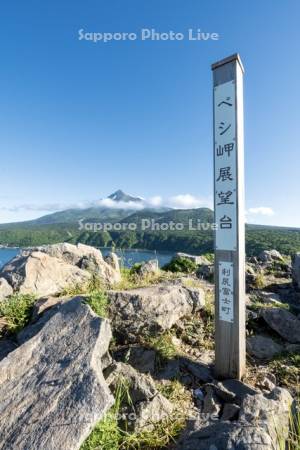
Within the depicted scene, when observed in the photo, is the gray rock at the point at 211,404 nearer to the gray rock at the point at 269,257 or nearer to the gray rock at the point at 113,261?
the gray rock at the point at 113,261

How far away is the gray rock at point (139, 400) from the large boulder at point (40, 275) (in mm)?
2350

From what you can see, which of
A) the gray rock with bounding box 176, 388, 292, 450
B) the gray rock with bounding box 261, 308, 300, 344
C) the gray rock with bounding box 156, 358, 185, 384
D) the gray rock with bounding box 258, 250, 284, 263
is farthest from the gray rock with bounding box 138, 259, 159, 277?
the gray rock with bounding box 258, 250, 284, 263

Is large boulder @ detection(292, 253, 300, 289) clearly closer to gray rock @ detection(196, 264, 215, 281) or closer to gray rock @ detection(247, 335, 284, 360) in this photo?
gray rock @ detection(196, 264, 215, 281)

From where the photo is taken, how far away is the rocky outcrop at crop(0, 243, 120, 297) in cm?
521

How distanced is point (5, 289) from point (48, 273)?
85cm

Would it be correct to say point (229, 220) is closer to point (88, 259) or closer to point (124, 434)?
point (124, 434)

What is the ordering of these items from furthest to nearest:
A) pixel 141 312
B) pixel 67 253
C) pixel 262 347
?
1. pixel 67 253
2. pixel 262 347
3. pixel 141 312

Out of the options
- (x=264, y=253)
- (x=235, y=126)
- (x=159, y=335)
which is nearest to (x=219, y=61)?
(x=235, y=126)

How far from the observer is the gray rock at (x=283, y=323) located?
493 cm

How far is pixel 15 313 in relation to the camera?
14.4 ft

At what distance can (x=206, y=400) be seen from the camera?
10.9ft

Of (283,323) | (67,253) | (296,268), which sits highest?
(67,253)

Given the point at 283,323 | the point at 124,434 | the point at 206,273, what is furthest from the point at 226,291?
the point at 206,273
